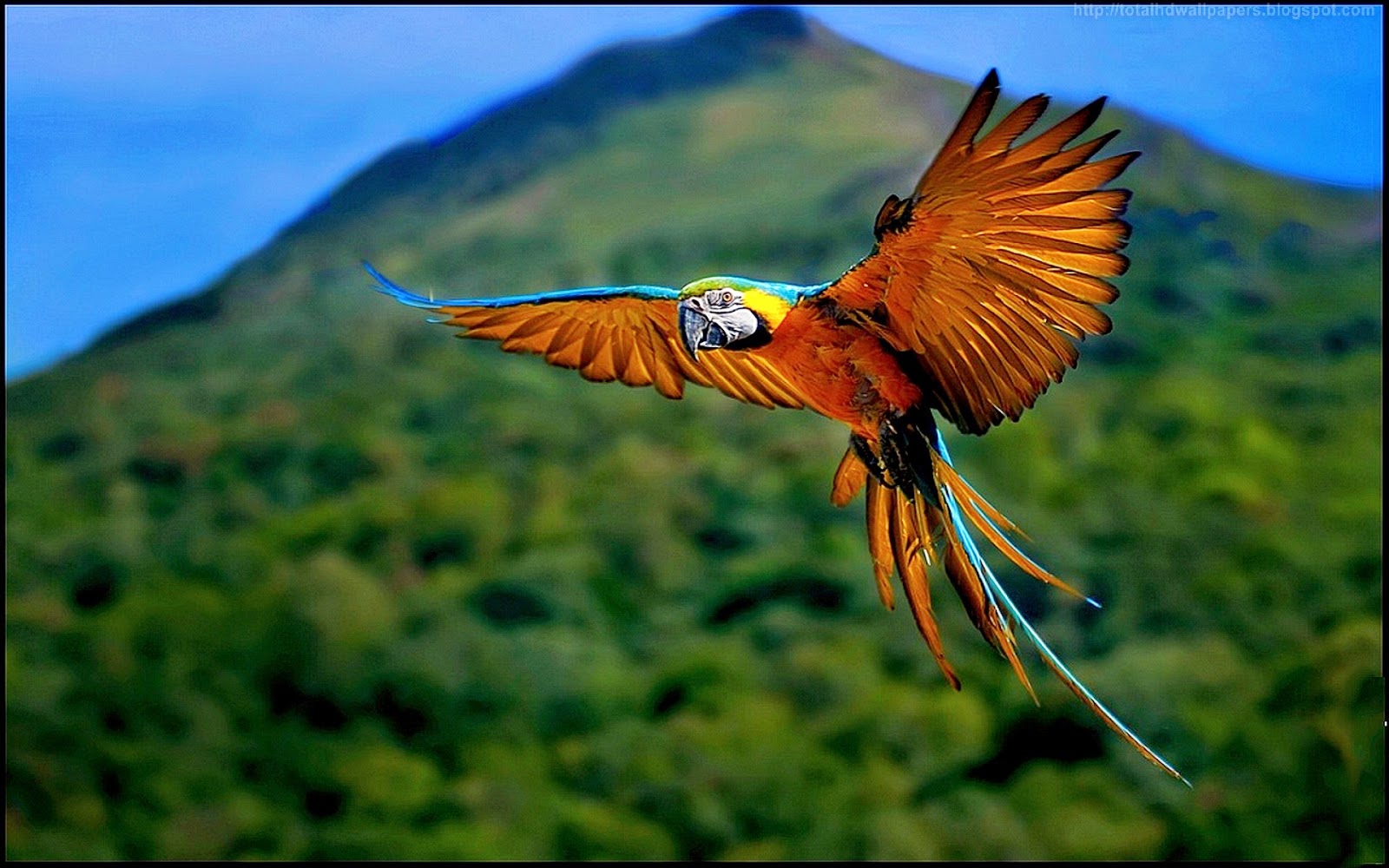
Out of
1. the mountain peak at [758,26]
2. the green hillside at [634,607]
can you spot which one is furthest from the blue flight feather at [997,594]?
the green hillside at [634,607]

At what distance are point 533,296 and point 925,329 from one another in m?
0.38

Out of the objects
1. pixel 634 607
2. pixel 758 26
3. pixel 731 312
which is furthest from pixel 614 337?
pixel 634 607

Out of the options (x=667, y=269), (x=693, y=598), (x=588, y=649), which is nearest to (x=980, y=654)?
(x=693, y=598)

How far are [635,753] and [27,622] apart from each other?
9.13ft

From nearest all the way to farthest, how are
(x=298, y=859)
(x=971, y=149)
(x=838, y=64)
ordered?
1. (x=971, y=149)
2. (x=838, y=64)
3. (x=298, y=859)

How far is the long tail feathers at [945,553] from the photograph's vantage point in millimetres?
→ 1240

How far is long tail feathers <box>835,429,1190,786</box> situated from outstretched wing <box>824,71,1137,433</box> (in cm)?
7

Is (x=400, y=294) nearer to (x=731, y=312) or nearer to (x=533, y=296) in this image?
(x=533, y=296)

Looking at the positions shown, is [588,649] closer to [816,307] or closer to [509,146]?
[509,146]

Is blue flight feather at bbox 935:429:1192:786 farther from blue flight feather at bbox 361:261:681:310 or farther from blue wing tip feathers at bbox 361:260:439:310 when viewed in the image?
blue wing tip feathers at bbox 361:260:439:310

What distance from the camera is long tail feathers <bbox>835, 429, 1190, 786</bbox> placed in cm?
124

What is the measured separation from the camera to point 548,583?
6.54 meters

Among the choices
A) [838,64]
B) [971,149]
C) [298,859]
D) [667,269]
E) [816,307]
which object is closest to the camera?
[971,149]

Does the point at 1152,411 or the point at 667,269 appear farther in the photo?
the point at 1152,411
